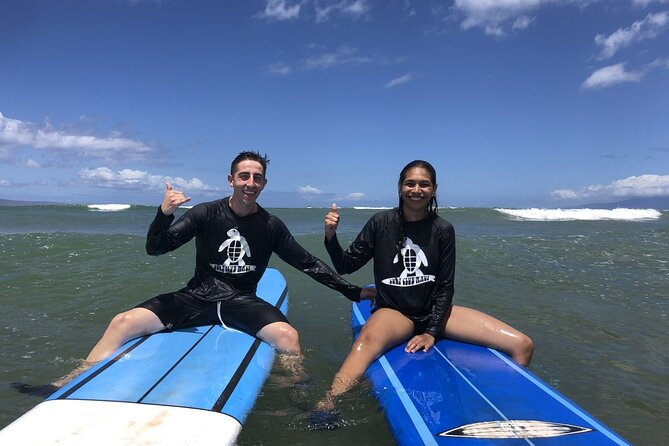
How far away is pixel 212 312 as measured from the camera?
374 centimetres

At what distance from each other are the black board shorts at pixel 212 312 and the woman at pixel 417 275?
81 centimetres

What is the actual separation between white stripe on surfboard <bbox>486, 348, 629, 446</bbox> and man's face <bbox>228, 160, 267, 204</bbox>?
2375 mm

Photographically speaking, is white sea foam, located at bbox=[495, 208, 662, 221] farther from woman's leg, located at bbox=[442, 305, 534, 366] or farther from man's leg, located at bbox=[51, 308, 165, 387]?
man's leg, located at bbox=[51, 308, 165, 387]

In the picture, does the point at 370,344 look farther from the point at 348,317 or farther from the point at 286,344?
the point at 348,317

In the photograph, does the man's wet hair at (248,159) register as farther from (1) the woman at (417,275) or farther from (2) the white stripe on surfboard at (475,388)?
(2) the white stripe on surfboard at (475,388)

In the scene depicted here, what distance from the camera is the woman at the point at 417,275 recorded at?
336cm

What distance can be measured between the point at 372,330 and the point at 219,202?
1.85 meters

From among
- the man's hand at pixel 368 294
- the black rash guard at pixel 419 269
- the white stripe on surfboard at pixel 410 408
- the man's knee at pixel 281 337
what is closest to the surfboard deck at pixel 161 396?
the man's knee at pixel 281 337

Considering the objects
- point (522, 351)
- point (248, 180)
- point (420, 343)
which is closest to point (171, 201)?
point (248, 180)

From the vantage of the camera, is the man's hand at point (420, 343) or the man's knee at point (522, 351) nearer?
the man's hand at point (420, 343)

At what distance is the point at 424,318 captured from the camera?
3.49 m

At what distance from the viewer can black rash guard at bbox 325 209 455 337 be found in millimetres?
3455

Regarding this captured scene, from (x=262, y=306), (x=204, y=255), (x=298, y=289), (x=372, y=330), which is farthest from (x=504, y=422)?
(x=298, y=289)

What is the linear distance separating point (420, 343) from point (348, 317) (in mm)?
2595
